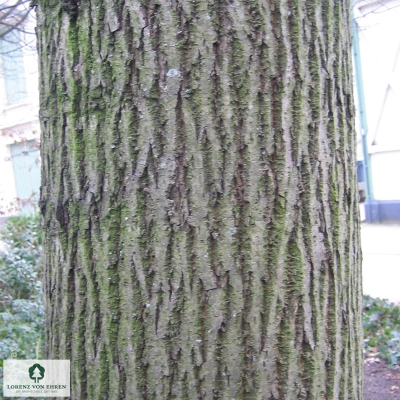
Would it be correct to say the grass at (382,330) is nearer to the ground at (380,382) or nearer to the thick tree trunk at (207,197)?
the ground at (380,382)

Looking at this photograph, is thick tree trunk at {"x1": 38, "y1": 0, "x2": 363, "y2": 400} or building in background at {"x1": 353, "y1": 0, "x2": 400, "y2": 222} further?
building in background at {"x1": 353, "y1": 0, "x2": 400, "y2": 222}

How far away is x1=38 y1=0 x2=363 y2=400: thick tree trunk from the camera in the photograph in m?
1.27

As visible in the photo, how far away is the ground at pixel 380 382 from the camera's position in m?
3.79

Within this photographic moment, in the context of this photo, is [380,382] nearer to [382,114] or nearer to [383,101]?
[382,114]

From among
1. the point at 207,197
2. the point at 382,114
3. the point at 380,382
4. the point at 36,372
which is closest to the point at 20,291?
the point at 380,382

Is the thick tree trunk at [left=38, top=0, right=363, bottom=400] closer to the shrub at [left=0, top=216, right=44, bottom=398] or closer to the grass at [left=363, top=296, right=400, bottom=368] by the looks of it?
the shrub at [left=0, top=216, right=44, bottom=398]

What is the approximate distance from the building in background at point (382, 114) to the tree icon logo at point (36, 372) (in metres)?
10.2

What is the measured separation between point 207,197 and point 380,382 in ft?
11.6

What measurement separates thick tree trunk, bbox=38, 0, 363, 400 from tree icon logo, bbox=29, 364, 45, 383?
327 mm

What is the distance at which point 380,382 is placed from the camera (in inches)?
159

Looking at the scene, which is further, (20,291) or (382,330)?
(20,291)

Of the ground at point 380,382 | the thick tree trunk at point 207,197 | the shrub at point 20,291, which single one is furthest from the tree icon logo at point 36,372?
the ground at point 380,382

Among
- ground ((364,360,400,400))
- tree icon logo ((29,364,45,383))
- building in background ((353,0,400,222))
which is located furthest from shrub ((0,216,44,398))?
building in background ((353,0,400,222))

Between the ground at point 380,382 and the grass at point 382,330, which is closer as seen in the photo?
the ground at point 380,382
